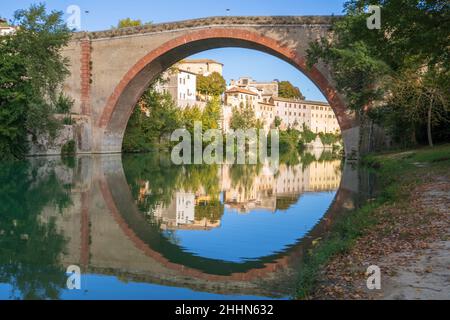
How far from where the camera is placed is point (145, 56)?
33.1 m

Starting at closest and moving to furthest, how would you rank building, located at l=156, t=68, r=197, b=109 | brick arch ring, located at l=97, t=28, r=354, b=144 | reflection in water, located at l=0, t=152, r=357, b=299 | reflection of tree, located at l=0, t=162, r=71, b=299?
reflection of tree, located at l=0, t=162, r=71, b=299, reflection in water, located at l=0, t=152, r=357, b=299, brick arch ring, located at l=97, t=28, r=354, b=144, building, located at l=156, t=68, r=197, b=109

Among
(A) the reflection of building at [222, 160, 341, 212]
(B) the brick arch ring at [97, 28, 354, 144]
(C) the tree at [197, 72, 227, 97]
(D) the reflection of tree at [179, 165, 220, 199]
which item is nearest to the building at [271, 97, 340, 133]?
(C) the tree at [197, 72, 227, 97]

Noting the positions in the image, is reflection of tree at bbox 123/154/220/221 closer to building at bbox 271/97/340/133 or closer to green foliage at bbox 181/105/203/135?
green foliage at bbox 181/105/203/135

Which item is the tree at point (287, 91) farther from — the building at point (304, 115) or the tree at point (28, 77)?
the tree at point (28, 77)

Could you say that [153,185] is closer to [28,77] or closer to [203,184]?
[203,184]

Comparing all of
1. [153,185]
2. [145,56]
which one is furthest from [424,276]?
[145,56]

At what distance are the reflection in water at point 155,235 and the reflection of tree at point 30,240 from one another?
2 centimetres

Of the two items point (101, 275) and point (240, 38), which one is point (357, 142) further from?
point (101, 275)

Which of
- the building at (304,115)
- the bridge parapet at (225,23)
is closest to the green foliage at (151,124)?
the bridge parapet at (225,23)

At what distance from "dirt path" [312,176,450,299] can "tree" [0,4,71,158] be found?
2129 centimetres

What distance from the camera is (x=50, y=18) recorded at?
29.5 metres

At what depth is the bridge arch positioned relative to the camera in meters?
28.7

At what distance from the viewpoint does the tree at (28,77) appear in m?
26.1

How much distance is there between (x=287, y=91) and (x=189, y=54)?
75.2m
